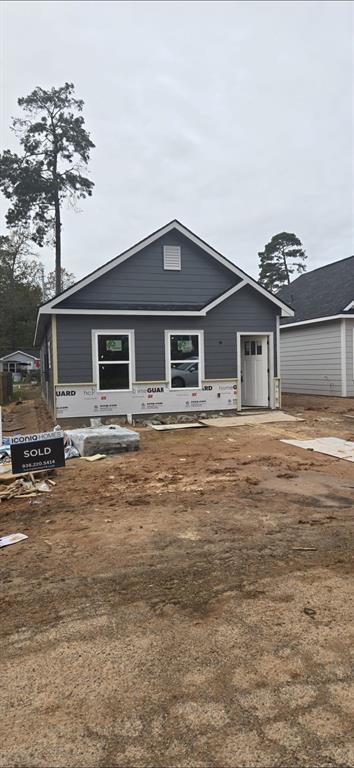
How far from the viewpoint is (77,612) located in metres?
3.01

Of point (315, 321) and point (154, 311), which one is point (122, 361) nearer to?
point (154, 311)

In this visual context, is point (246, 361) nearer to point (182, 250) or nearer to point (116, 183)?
point (182, 250)

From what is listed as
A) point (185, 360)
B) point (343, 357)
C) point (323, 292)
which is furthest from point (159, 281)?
point (323, 292)

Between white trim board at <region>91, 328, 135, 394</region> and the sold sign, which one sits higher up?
white trim board at <region>91, 328, 135, 394</region>

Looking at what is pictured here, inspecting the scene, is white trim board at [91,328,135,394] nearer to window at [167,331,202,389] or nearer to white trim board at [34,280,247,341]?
white trim board at [34,280,247,341]

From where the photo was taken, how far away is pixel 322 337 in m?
17.6

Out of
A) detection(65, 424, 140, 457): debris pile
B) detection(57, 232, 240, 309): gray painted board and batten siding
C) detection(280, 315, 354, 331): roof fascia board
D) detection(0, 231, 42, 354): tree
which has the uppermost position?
detection(0, 231, 42, 354): tree

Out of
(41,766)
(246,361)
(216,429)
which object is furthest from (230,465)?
(246,361)

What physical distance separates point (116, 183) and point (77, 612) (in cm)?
2783

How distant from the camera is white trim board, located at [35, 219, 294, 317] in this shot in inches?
481

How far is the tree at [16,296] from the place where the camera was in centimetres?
4772

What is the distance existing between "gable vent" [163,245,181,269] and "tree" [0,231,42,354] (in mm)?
35550

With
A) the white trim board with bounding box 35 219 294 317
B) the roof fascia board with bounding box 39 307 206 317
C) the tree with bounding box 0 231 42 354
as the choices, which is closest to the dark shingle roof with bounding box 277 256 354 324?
the white trim board with bounding box 35 219 294 317

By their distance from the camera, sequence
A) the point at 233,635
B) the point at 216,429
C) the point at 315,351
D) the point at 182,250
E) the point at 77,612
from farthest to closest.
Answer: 1. the point at 315,351
2. the point at 182,250
3. the point at 216,429
4. the point at 77,612
5. the point at 233,635
